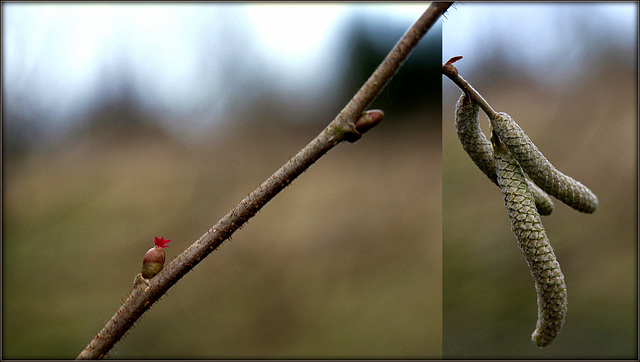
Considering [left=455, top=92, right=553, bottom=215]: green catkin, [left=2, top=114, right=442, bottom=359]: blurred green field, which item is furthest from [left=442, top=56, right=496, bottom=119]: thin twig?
[left=2, top=114, right=442, bottom=359]: blurred green field

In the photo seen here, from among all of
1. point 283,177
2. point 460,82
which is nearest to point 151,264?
point 283,177

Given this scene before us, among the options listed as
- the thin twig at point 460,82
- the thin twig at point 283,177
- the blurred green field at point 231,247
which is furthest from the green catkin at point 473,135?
the blurred green field at point 231,247

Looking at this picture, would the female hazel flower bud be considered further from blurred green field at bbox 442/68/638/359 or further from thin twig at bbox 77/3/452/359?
blurred green field at bbox 442/68/638/359

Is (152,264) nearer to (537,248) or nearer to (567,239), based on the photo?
(537,248)

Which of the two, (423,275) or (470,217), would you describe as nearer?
(470,217)

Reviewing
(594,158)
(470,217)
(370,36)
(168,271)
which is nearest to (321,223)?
(370,36)

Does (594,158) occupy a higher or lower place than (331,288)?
higher

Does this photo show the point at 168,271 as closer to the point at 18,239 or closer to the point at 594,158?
the point at 594,158
